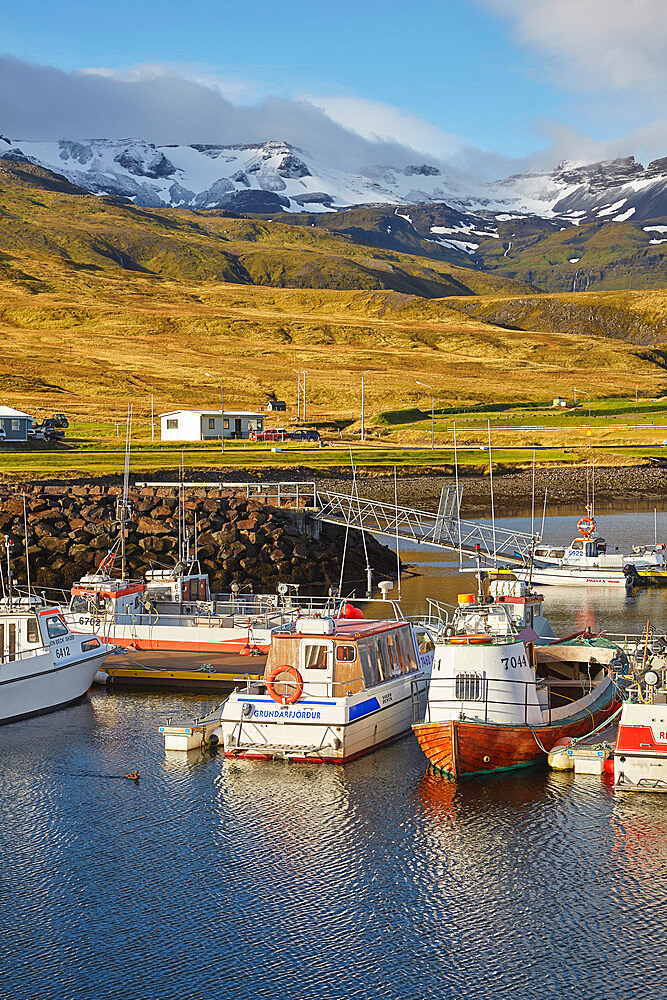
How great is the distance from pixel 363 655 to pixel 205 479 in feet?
249

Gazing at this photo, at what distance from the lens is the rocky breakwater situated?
222ft

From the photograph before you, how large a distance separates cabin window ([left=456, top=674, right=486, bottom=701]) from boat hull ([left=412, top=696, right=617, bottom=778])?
0.82m

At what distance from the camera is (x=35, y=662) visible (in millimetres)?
40750

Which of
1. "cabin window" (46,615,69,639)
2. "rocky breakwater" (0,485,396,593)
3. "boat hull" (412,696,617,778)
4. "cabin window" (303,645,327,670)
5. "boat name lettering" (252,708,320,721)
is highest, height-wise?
"rocky breakwater" (0,485,396,593)

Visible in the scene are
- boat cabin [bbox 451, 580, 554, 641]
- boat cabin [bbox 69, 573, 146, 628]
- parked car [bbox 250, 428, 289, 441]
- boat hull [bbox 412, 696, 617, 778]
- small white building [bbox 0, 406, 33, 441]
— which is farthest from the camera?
parked car [bbox 250, 428, 289, 441]

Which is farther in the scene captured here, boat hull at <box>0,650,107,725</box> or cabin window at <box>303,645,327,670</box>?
boat hull at <box>0,650,107,725</box>

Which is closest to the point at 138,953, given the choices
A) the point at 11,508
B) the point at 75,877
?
the point at 75,877

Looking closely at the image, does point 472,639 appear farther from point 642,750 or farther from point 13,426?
point 13,426

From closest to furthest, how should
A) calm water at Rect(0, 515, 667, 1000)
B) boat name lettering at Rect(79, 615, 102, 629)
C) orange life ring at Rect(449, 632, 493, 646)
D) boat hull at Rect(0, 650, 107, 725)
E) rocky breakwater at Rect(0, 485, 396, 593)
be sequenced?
calm water at Rect(0, 515, 667, 1000)
orange life ring at Rect(449, 632, 493, 646)
boat hull at Rect(0, 650, 107, 725)
boat name lettering at Rect(79, 615, 102, 629)
rocky breakwater at Rect(0, 485, 396, 593)

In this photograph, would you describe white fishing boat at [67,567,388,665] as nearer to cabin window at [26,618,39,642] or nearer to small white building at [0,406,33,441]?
cabin window at [26,618,39,642]

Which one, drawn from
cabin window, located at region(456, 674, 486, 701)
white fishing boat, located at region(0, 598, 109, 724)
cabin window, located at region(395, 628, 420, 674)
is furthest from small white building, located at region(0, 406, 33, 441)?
cabin window, located at region(456, 674, 486, 701)

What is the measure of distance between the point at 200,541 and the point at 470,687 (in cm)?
3818

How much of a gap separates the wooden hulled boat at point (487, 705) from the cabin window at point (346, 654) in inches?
105

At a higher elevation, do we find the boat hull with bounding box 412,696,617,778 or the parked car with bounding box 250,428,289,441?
the parked car with bounding box 250,428,289,441
